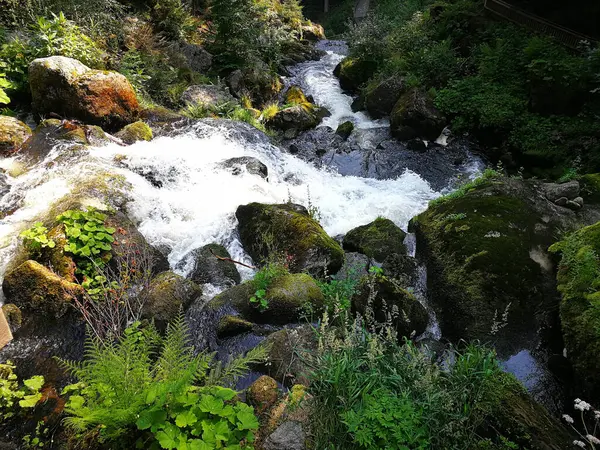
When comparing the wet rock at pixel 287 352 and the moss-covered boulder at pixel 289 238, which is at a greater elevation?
the wet rock at pixel 287 352

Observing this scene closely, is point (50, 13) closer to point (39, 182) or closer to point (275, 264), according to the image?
point (39, 182)

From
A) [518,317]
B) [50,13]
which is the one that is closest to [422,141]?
[518,317]

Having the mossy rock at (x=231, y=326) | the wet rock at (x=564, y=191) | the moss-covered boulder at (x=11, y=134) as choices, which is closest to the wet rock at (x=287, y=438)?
the mossy rock at (x=231, y=326)

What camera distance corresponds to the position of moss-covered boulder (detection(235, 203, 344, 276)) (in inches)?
230

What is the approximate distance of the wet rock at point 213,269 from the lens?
577 cm

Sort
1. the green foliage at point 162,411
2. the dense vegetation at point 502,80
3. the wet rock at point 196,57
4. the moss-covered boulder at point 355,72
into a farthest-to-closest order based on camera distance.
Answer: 1. the moss-covered boulder at point 355,72
2. the wet rock at point 196,57
3. the dense vegetation at point 502,80
4. the green foliage at point 162,411

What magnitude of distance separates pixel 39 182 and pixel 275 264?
4.68 metres

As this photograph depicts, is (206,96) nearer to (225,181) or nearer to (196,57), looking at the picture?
(196,57)

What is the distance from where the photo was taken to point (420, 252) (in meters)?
6.22

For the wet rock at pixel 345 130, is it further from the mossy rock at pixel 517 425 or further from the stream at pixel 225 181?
the mossy rock at pixel 517 425

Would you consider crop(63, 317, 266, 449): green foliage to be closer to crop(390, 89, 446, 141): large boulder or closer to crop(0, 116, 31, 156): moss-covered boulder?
crop(0, 116, 31, 156): moss-covered boulder

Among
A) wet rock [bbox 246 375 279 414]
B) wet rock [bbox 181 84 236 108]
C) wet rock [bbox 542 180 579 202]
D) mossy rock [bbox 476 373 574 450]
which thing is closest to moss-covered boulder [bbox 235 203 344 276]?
wet rock [bbox 246 375 279 414]

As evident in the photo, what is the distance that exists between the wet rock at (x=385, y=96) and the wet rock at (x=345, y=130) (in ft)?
4.84

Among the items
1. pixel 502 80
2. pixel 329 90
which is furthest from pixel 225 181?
pixel 329 90
